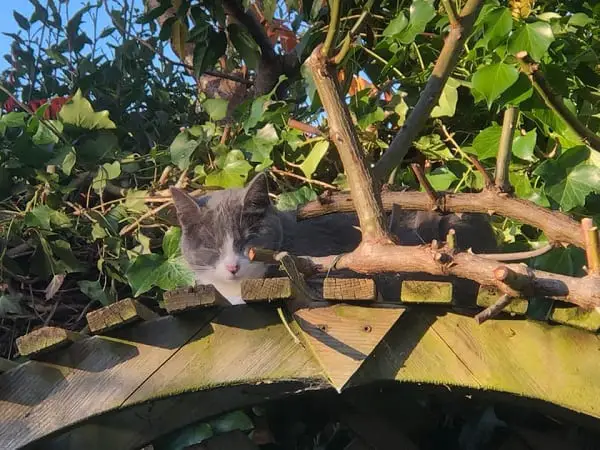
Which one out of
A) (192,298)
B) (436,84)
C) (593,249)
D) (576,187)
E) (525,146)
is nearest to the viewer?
(593,249)

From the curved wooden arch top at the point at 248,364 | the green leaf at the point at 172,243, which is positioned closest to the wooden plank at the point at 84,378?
the curved wooden arch top at the point at 248,364

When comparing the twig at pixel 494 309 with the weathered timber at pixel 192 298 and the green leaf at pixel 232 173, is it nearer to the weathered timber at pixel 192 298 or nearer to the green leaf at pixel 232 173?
the weathered timber at pixel 192 298

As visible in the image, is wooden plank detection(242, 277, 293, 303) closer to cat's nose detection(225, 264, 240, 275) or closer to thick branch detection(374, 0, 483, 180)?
thick branch detection(374, 0, 483, 180)

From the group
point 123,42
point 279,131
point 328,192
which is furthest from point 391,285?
point 123,42

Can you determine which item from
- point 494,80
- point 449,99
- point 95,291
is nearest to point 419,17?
point 449,99

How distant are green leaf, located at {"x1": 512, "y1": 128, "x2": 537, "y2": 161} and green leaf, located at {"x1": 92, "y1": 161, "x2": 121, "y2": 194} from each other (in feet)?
2.97

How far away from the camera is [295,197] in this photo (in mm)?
1773

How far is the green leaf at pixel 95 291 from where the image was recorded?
1653mm

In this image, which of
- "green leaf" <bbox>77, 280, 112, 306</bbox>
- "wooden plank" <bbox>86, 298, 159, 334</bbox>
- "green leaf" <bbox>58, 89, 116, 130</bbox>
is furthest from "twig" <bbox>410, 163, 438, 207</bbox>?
"green leaf" <bbox>58, 89, 116, 130</bbox>

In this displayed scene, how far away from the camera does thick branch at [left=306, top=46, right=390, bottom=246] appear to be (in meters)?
1.12

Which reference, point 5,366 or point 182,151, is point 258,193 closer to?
point 182,151

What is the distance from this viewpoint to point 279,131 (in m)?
1.79

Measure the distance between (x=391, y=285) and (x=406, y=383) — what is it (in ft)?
1.72

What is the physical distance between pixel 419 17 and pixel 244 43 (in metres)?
0.57
